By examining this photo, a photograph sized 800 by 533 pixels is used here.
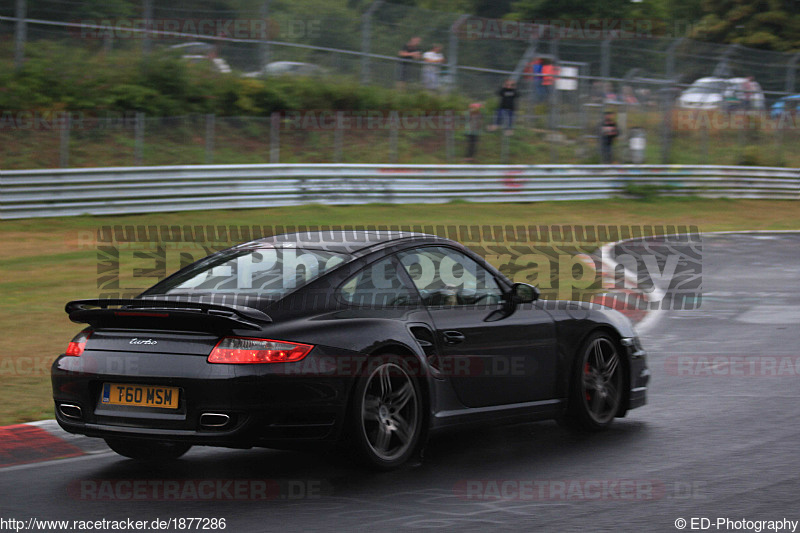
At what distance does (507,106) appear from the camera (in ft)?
89.4

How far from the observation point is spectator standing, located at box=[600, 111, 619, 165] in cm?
2895

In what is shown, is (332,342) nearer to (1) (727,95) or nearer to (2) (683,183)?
(2) (683,183)

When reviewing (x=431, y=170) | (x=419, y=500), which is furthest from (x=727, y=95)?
(x=419, y=500)

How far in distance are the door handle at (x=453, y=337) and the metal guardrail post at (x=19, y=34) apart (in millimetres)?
17462

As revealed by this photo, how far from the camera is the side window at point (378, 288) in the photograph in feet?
20.6

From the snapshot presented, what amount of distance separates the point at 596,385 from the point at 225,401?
2.99 meters

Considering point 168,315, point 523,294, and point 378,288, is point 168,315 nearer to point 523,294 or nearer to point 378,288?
point 378,288

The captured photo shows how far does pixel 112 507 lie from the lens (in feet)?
18.0

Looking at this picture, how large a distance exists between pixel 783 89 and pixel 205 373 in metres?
30.0

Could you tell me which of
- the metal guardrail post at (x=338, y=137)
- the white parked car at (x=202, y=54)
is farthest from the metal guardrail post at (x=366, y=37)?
the white parked car at (x=202, y=54)

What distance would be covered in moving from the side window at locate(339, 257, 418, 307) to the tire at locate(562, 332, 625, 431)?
1.45m

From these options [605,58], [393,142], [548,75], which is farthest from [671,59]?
[393,142]

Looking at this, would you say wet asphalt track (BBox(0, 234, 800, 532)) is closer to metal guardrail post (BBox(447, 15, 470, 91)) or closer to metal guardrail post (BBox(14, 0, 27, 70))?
metal guardrail post (BBox(14, 0, 27, 70))

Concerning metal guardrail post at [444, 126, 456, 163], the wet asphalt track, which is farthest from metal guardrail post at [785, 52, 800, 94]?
the wet asphalt track
